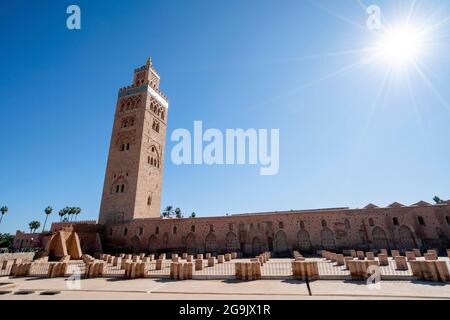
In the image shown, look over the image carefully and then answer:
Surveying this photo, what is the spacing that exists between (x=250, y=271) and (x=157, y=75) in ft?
131

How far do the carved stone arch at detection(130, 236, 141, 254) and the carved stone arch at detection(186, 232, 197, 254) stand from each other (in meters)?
6.41

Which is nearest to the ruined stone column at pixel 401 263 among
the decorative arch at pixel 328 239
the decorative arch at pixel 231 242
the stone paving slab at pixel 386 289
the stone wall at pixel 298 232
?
the stone paving slab at pixel 386 289

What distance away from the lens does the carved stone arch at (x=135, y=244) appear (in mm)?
27484

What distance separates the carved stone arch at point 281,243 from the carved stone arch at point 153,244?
13.9m

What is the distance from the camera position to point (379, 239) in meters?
21.5

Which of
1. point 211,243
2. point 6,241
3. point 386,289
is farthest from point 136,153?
point 6,241

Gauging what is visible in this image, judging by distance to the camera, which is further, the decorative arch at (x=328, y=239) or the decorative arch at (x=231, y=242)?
the decorative arch at (x=231, y=242)

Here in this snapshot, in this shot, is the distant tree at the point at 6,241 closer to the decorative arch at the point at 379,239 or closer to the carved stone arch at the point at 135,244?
the carved stone arch at the point at 135,244

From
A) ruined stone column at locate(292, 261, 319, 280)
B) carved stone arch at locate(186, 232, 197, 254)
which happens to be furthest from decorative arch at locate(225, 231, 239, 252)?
ruined stone column at locate(292, 261, 319, 280)

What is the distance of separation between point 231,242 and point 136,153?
18.8m

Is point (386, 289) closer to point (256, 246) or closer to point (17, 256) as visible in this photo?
point (256, 246)

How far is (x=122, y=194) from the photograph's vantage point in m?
31.5
